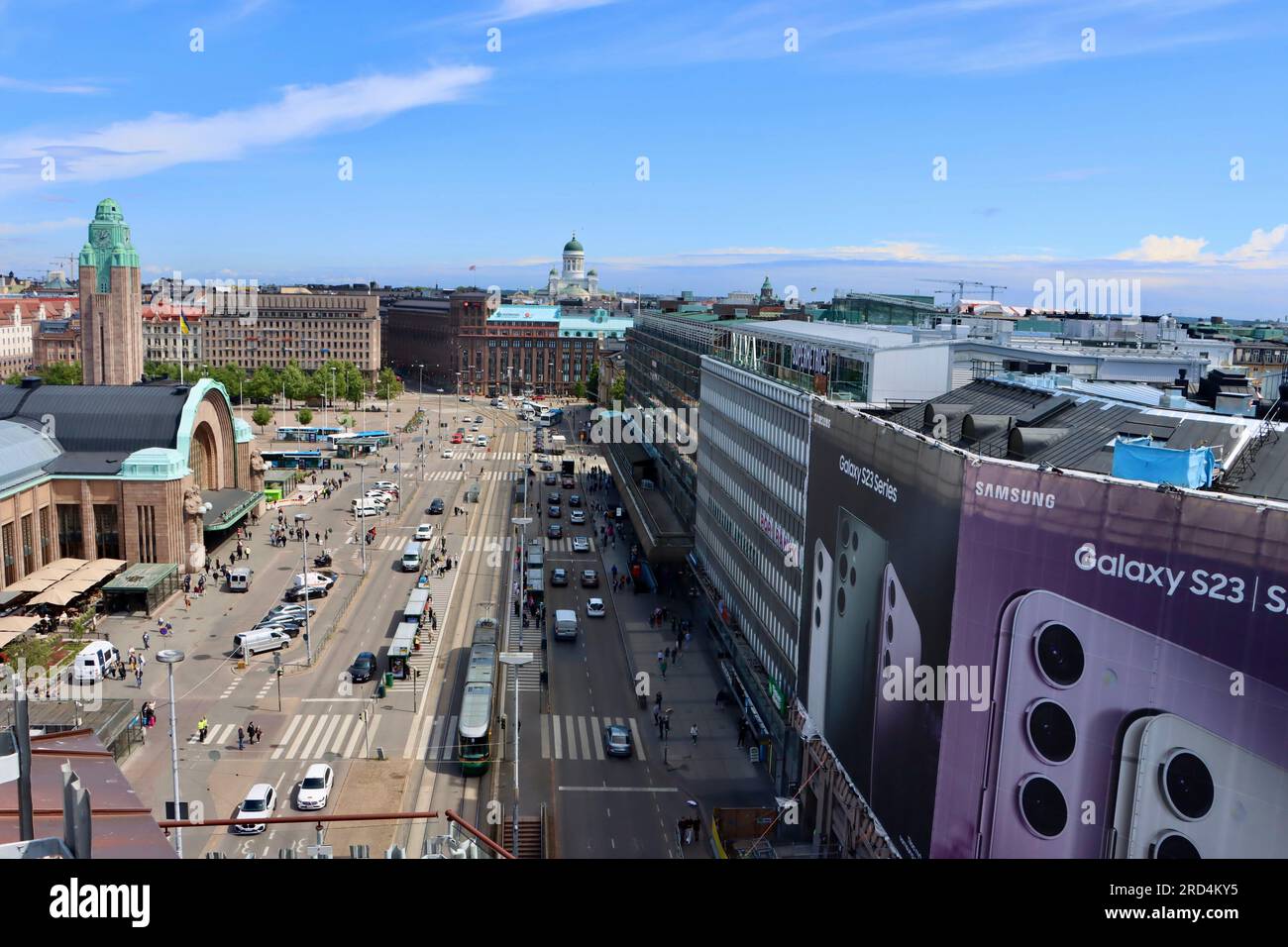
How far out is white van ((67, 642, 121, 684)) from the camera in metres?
40.6

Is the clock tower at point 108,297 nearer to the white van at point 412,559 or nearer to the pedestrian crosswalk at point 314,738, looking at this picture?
the white van at point 412,559

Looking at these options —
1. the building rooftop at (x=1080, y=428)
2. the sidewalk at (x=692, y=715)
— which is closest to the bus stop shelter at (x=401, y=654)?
the sidewalk at (x=692, y=715)

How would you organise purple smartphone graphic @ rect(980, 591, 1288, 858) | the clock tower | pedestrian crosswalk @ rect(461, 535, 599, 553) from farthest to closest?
the clock tower → pedestrian crosswalk @ rect(461, 535, 599, 553) → purple smartphone graphic @ rect(980, 591, 1288, 858)

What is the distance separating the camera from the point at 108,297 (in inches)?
4043

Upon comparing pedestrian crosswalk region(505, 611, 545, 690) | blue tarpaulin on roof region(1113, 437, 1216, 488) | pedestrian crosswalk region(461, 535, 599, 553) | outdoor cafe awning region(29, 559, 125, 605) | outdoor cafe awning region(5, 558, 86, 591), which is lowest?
pedestrian crosswalk region(461, 535, 599, 553)

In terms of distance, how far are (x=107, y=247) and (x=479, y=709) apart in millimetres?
86127

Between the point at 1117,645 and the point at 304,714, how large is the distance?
30.4 metres

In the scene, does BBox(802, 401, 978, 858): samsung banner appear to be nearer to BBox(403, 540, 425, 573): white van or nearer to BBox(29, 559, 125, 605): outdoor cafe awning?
BBox(403, 540, 425, 573): white van

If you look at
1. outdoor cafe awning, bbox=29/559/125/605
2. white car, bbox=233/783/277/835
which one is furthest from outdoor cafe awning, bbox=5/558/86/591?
white car, bbox=233/783/277/835

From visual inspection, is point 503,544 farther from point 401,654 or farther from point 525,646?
point 401,654

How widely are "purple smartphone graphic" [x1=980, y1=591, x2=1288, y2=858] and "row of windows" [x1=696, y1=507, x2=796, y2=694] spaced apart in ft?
47.6

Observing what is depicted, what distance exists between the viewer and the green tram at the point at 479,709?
34562 millimetres

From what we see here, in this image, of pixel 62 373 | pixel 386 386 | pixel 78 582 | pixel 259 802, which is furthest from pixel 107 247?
pixel 259 802
